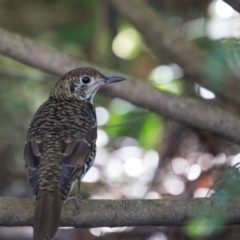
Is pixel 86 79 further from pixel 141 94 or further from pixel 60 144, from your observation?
pixel 60 144

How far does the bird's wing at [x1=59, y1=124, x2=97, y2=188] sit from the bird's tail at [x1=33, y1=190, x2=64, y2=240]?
5.2 inches

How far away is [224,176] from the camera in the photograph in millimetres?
3430

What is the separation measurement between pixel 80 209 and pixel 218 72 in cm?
144

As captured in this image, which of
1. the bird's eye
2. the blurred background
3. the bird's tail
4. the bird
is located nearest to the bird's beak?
the bird

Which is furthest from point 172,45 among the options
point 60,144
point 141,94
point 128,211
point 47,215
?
point 47,215

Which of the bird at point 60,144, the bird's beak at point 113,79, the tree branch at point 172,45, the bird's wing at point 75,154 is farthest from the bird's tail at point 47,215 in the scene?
the tree branch at point 172,45

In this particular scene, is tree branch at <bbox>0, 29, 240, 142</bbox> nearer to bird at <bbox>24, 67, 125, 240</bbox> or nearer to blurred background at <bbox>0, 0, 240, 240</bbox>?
bird at <bbox>24, 67, 125, 240</bbox>

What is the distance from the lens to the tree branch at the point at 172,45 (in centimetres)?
639

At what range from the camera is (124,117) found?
24.9ft

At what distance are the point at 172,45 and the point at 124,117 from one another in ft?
4.10

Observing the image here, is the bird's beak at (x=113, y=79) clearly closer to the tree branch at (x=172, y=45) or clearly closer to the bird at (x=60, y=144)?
the bird at (x=60, y=144)

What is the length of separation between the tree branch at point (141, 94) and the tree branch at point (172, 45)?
0.89ft

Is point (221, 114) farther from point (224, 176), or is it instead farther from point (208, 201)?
point (224, 176)

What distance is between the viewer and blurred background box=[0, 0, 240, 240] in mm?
6977
